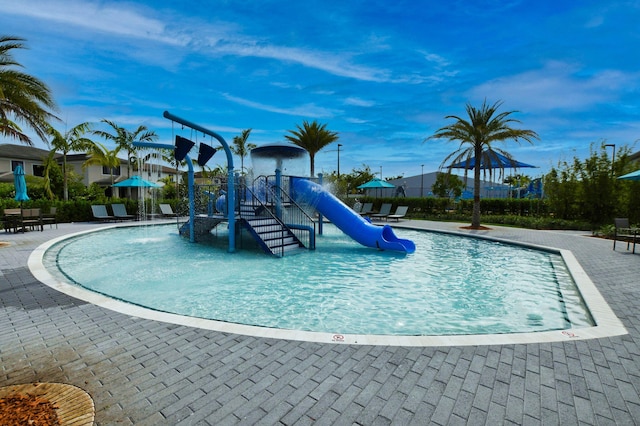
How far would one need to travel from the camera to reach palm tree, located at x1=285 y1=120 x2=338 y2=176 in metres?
31.2

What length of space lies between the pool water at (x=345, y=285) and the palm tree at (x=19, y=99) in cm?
548

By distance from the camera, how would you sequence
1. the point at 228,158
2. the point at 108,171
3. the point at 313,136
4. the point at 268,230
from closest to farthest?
1. the point at 228,158
2. the point at 268,230
3. the point at 313,136
4. the point at 108,171

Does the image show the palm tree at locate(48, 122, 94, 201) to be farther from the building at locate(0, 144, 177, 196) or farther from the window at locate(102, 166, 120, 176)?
the window at locate(102, 166, 120, 176)

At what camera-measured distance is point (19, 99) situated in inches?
486

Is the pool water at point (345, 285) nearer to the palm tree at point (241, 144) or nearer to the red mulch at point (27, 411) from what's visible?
the red mulch at point (27, 411)

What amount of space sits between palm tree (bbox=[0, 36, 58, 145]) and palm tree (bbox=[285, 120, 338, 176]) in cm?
2013

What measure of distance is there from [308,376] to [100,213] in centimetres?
2248

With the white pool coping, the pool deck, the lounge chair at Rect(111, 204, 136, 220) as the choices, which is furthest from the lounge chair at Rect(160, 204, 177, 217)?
the pool deck

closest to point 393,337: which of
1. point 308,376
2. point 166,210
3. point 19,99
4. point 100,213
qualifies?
point 308,376

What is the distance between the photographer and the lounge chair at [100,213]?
2061cm

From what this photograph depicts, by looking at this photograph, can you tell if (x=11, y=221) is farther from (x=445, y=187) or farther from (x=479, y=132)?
Result: (x=445, y=187)

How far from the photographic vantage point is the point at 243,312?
229 inches

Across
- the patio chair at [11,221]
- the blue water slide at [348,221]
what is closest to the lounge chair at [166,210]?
the patio chair at [11,221]

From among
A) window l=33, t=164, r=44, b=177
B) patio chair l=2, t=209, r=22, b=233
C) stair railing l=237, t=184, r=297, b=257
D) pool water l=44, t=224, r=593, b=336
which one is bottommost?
pool water l=44, t=224, r=593, b=336
